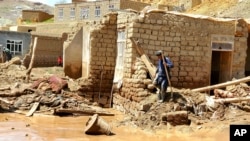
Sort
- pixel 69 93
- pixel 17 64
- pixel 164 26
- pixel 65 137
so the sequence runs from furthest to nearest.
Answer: pixel 17 64 < pixel 69 93 < pixel 164 26 < pixel 65 137

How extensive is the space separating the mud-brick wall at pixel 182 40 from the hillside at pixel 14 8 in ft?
151

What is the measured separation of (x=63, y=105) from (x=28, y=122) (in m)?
1.86

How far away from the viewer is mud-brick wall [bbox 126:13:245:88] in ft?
43.0

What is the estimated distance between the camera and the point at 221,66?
15.0 metres

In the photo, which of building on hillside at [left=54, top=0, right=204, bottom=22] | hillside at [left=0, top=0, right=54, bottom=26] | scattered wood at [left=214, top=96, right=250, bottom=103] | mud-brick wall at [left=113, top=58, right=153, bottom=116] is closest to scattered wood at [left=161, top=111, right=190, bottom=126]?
mud-brick wall at [left=113, top=58, right=153, bottom=116]

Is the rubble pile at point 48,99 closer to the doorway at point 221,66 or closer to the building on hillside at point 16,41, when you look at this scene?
the doorway at point 221,66

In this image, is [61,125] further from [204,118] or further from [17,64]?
[17,64]

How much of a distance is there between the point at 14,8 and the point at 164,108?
57307mm

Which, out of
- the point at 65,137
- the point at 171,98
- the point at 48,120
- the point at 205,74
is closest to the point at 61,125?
the point at 48,120

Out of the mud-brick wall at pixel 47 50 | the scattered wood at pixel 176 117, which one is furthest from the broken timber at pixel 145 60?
the mud-brick wall at pixel 47 50

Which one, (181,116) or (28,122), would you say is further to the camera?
(28,122)

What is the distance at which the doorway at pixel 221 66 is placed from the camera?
573 inches

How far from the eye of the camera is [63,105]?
1346 centimetres

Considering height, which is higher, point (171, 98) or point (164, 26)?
point (164, 26)
